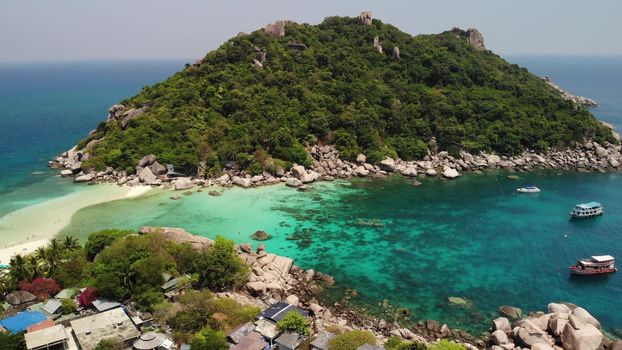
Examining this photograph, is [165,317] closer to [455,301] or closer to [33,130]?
[455,301]

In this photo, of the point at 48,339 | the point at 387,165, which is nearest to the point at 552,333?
the point at 48,339

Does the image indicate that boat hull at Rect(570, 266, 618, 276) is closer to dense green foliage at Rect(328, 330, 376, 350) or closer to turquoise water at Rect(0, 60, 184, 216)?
dense green foliage at Rect(328, 330, 376, 350)

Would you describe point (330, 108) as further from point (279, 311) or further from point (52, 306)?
point (52, 306)

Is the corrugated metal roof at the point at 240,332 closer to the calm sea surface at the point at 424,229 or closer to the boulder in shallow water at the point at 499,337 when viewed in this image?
the calm sea surface at the point at 424,229

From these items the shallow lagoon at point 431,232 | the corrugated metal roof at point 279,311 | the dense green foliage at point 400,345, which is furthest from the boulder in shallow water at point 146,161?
the dense green foliage at point 400,345

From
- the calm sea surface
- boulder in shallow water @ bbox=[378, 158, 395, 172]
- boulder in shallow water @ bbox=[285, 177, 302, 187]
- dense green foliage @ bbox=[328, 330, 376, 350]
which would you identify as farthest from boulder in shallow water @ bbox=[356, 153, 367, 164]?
dense green foliage @ bbox=[328, 330, 376, 350]
